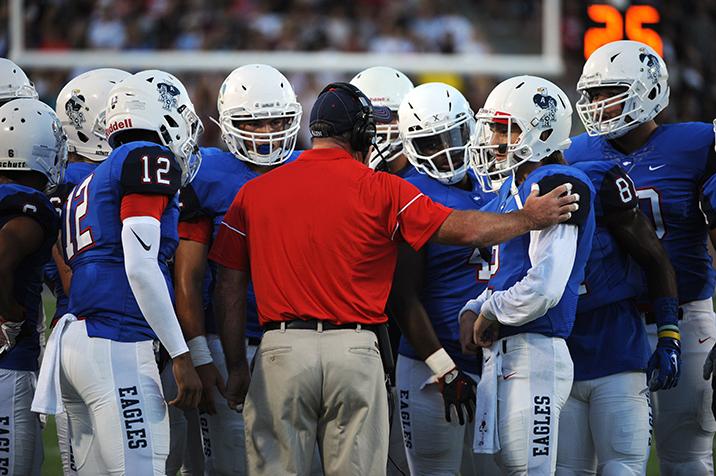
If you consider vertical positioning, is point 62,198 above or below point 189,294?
above

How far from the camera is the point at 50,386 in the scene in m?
4.36

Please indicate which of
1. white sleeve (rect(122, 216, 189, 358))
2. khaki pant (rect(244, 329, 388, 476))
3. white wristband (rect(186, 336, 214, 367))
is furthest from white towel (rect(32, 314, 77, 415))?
khaki pant (rect(244, 329, 388, 476))

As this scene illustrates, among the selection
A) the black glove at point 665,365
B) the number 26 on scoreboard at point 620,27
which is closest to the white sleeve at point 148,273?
the black glove at point 665,365

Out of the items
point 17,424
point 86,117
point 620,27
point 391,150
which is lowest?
point 17,424

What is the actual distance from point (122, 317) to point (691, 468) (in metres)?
2.69

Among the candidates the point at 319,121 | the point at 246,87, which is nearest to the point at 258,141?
the point at 246,87

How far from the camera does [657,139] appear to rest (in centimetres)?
560

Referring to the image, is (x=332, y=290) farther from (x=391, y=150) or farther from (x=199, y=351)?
(x=391, y=150)

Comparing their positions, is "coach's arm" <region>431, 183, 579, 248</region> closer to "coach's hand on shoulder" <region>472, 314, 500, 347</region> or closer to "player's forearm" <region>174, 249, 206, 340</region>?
"coach's hand on shoulder" <region>472, 314, 500, 347</region>

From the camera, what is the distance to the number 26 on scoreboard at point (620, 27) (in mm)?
13531

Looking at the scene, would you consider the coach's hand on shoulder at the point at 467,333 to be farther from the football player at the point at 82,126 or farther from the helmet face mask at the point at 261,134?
the football player at the point at 82,126

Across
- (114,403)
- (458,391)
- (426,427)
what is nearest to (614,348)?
(458,391)

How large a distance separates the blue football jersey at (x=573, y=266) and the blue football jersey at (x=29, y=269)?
5.78 ft

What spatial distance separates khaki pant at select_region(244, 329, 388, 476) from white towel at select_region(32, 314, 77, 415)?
707mm
